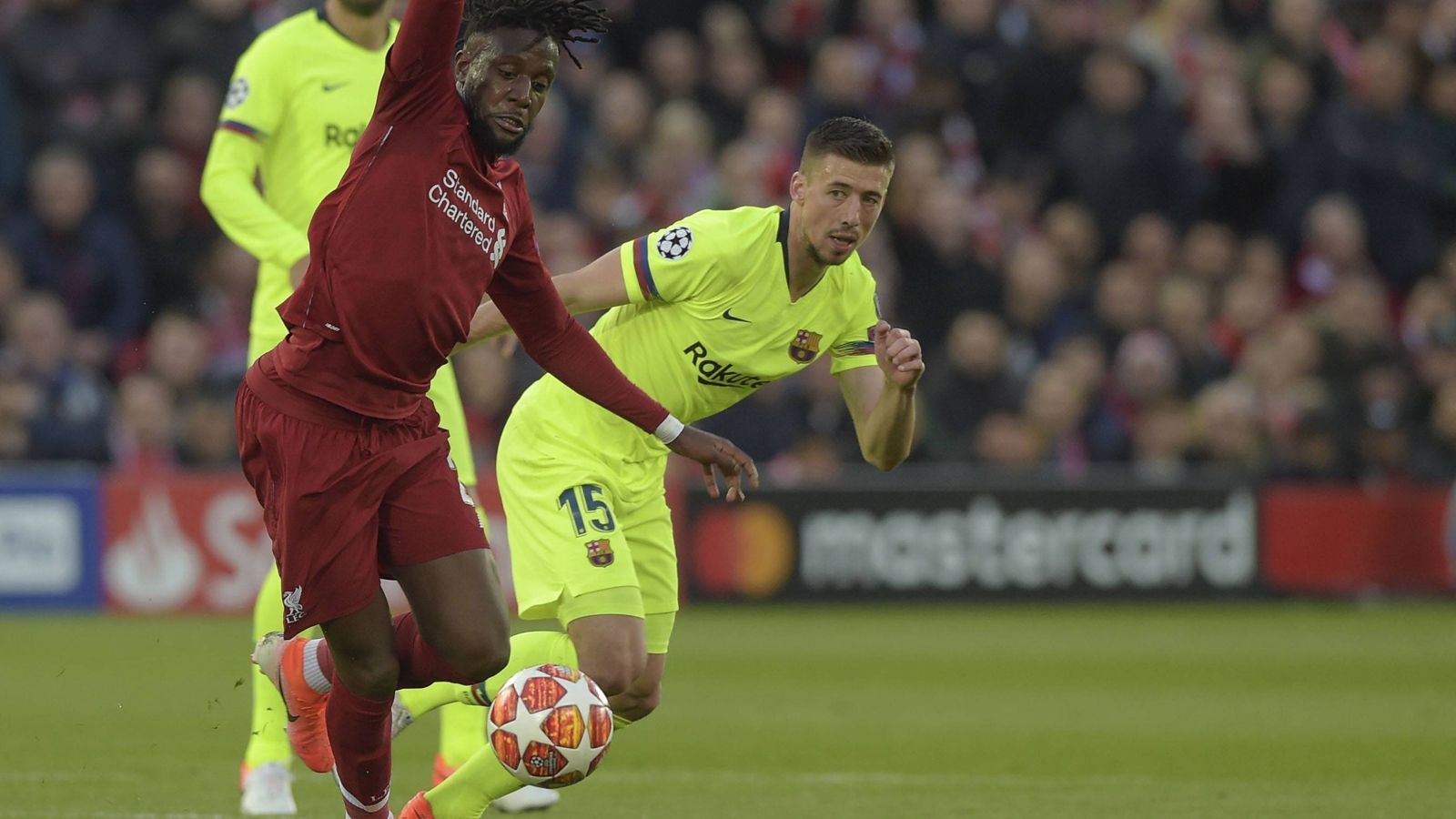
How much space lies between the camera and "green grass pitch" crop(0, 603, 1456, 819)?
7.25m

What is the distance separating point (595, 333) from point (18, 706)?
418 centimetres

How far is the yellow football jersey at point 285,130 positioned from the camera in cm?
711

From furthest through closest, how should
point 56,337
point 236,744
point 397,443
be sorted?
point 56,337 < point 236,744 < point 397,443

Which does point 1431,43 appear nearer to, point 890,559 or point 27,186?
point 890,559

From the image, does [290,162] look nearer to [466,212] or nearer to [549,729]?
[466,212]

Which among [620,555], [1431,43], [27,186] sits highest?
[1431,43]

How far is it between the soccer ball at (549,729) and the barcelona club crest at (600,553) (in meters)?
0.73

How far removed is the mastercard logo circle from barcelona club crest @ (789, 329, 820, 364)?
6.93 metres

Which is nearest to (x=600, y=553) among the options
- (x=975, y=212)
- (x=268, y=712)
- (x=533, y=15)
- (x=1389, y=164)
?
(x=268, y=712)

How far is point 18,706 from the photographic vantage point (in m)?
9.60

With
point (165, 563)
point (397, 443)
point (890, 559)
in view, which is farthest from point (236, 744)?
point (890, 559)

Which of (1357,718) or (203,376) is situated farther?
(203,376)

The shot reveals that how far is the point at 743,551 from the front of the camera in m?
13.8

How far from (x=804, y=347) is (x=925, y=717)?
3348mm
